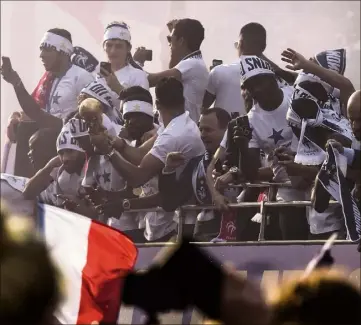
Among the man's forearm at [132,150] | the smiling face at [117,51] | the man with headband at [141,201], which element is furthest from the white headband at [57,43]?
the man's forearm at [132,150]

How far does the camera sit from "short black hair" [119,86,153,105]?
10109 mm

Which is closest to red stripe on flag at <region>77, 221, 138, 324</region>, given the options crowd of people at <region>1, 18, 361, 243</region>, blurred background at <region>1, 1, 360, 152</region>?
crowd of people at <region>1, 18, 361, 243</region>

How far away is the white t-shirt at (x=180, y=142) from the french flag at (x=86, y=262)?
Result: 8.48 ft

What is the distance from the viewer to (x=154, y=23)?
2141 cm

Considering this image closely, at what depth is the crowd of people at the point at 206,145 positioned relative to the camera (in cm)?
868

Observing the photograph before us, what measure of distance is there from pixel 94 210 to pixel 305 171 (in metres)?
1.95

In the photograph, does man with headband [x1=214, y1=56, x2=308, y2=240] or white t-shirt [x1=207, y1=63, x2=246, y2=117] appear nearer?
man with headband [x1=214, y1=56, x2=308, y2=240]

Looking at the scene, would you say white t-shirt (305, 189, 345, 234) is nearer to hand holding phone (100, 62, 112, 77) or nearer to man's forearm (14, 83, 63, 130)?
hand holding phone (100, 62, 112, 77)

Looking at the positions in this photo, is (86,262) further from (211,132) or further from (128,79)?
(128,79)

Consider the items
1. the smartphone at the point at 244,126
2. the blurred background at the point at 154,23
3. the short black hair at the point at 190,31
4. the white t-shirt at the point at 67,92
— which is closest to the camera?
the smartphone at the point at 244,126

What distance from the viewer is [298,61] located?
9109mm

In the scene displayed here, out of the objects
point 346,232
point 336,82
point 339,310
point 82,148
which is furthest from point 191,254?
point 82,148

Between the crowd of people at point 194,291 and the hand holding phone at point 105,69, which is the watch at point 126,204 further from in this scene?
the crowd of people at point 194,291

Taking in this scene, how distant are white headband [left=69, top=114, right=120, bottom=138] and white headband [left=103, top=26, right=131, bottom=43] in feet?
2.70
